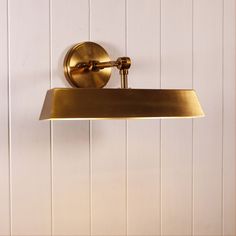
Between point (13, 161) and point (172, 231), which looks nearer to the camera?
point (13, 161)

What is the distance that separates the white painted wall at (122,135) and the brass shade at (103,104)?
270mm

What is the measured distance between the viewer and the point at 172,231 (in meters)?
1.31

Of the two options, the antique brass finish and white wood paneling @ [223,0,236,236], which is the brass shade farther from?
white wood paneling @ [223,0,236,236]

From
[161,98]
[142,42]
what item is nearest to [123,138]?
[142,42]

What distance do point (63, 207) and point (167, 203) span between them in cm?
28

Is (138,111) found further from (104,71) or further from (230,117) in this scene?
(230,117)

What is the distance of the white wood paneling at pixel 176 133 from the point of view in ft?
4.24

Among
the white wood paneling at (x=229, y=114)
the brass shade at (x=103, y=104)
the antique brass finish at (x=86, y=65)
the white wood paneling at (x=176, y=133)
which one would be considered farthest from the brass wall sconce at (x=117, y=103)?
the white wood paneling at (x=229, y=114)

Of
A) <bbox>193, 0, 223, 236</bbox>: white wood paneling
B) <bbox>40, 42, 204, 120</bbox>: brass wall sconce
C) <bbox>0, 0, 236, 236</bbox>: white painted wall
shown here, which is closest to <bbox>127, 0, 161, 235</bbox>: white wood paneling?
<bbox>0, 0, 236, 236</bbox>: white painted wall

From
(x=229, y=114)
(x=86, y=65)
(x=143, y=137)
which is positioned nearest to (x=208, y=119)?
(x=229, y=114)

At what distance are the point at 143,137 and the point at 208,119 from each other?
0.64ft

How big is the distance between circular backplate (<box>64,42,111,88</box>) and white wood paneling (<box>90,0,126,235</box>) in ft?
0.10

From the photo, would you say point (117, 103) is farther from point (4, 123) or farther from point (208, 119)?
point (208, 119)

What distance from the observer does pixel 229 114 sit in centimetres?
136
